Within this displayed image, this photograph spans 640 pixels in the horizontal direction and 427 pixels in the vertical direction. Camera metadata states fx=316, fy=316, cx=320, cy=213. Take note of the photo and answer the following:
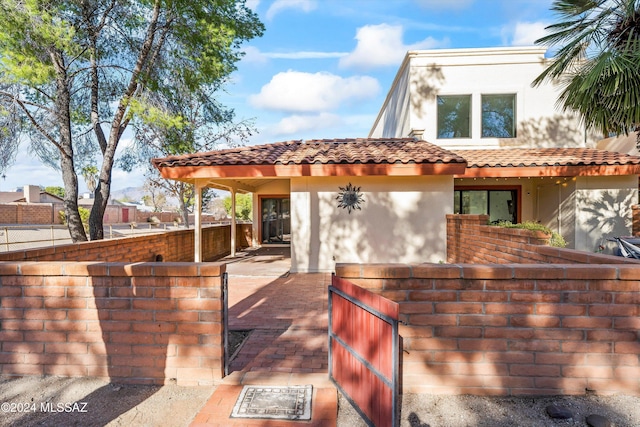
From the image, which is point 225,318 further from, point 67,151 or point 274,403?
point 67,151

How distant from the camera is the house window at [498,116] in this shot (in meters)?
11.7

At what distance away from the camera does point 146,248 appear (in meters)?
8.64

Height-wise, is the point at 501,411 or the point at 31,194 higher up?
the point at 31,194

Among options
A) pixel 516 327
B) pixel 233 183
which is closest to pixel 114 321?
pixel 516 327

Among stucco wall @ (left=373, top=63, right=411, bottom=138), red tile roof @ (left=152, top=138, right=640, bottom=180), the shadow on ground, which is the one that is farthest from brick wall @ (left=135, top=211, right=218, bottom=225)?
the shadow on ground

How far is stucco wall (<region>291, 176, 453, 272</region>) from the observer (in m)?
8.54

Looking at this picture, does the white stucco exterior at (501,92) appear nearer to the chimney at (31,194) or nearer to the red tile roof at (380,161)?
the red tile roof at (380,161)

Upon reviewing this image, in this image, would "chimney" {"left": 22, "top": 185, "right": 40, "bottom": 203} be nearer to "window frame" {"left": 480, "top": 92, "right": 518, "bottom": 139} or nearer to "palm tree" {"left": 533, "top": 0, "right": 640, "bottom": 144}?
"window frame" {"left": 480, "top": 92, "right": 518, "bottom": 139}

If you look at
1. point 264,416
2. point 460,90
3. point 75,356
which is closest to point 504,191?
point 460,90

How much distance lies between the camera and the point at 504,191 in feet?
39.4

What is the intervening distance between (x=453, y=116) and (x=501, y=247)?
7242 mm

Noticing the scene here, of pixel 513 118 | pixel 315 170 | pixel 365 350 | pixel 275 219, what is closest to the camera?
pixel 365 350

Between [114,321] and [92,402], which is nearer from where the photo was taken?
[92,402]

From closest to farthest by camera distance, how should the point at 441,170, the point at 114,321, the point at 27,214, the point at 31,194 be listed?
the point at 114,321 → the point at 441,170 → the point at 27,214 → the point at 31,194
